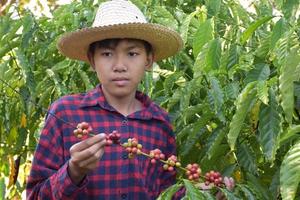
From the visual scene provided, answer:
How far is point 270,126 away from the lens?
140cm

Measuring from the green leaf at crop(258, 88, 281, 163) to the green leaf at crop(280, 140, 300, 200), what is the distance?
15 cm

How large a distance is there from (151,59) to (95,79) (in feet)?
1.67

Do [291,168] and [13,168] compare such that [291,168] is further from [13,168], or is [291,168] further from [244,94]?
[13,168]

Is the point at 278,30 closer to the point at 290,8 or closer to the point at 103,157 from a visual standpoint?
the point at 290,8

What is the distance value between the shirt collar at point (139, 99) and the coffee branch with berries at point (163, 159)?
0.66 ft

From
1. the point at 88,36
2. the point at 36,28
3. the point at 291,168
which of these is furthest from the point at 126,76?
the point at 36,28

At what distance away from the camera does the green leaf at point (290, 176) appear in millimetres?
1194

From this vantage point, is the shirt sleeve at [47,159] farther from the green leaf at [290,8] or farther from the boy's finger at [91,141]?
the green leaf at [290,8]

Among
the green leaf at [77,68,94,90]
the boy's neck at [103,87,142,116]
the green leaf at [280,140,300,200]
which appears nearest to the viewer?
the green leaf at [280,140,300,200]

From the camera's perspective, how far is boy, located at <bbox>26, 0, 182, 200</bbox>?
1.56m

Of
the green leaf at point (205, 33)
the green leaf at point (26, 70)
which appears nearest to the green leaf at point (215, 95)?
the green leaf at point (205, 33)

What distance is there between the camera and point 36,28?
7.53 ft

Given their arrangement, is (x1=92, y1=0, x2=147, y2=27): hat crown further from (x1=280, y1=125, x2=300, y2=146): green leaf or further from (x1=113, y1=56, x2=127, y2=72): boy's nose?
(x1=280, y1=125, x2=300, y2=146): green leaf

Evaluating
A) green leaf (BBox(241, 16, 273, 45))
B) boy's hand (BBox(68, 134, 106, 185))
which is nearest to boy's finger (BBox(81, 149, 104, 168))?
boy's hand (BBox(68, 134, 106, 185))
